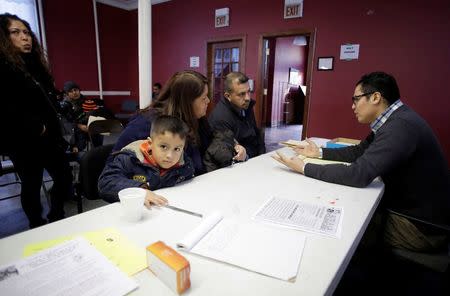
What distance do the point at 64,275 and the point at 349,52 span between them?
4528 mm

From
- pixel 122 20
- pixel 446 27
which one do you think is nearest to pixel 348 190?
pixel 446 27

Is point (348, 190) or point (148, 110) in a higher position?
point (148, 110)

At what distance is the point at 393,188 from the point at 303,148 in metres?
0.67

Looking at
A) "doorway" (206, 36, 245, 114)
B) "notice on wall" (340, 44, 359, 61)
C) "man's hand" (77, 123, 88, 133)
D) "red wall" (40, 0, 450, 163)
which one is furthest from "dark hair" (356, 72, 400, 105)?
"doorway" (206, 36, 245, 114)

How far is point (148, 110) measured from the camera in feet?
5.20

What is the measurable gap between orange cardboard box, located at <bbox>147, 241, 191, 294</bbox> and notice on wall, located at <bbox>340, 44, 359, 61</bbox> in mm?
4349

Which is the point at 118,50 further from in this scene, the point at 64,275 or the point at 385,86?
the point at 64,275

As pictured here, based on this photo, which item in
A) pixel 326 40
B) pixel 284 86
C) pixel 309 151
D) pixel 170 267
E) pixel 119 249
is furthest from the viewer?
pixel 284 86

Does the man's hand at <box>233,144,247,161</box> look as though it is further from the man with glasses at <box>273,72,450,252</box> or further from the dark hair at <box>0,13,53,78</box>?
the dark hair at <box>0,13,53,78</box>

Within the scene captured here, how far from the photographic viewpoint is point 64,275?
0.63m

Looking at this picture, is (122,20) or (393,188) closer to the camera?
(393,188)

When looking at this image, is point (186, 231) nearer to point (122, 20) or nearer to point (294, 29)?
point (294, 29)

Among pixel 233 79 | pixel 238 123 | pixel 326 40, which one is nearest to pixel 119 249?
pixel 238 123

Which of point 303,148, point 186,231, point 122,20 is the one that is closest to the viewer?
point 186,231
